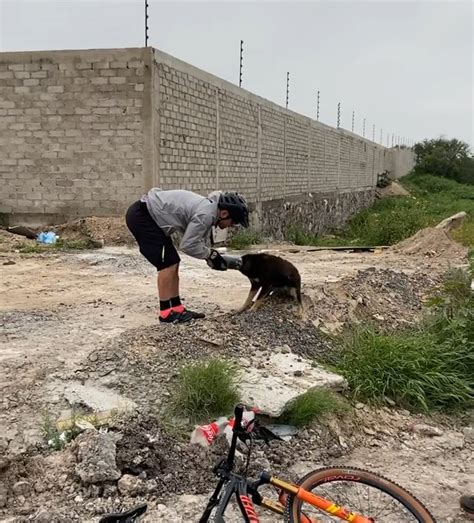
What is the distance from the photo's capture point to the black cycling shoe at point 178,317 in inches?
193

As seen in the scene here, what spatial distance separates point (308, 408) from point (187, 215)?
1766 millimetres

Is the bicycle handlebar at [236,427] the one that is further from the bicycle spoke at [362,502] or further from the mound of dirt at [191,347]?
the mound of dirt at [191,347]

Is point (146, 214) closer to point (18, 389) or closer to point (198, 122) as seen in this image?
point (18, 389)

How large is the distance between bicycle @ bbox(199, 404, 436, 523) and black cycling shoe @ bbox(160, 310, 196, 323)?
229 cm

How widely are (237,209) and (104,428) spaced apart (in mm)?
1936

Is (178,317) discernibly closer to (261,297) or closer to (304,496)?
(261,297)

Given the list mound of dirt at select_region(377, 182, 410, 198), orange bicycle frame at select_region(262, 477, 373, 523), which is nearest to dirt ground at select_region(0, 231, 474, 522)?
orange bicycle frame at select_region(262, 477, 373, 523)

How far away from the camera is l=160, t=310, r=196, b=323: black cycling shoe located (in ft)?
16.1

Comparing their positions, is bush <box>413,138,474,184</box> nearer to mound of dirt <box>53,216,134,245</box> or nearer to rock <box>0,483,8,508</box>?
mound of dirt <box>53,216,134,245</box>

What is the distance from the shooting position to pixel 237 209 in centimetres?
455

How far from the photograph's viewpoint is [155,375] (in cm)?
398

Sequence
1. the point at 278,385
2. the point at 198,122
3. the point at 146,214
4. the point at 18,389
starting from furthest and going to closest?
the point at 198,122
the point at 146,214
the point at 278,385
the point at 18,389

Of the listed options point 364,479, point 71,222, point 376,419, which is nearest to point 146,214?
point 376,419

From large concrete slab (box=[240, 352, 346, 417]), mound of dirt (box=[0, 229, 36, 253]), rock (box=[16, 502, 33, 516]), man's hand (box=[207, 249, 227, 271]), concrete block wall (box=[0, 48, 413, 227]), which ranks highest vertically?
concrete block wall (box=[0, 48, 413, 227])
